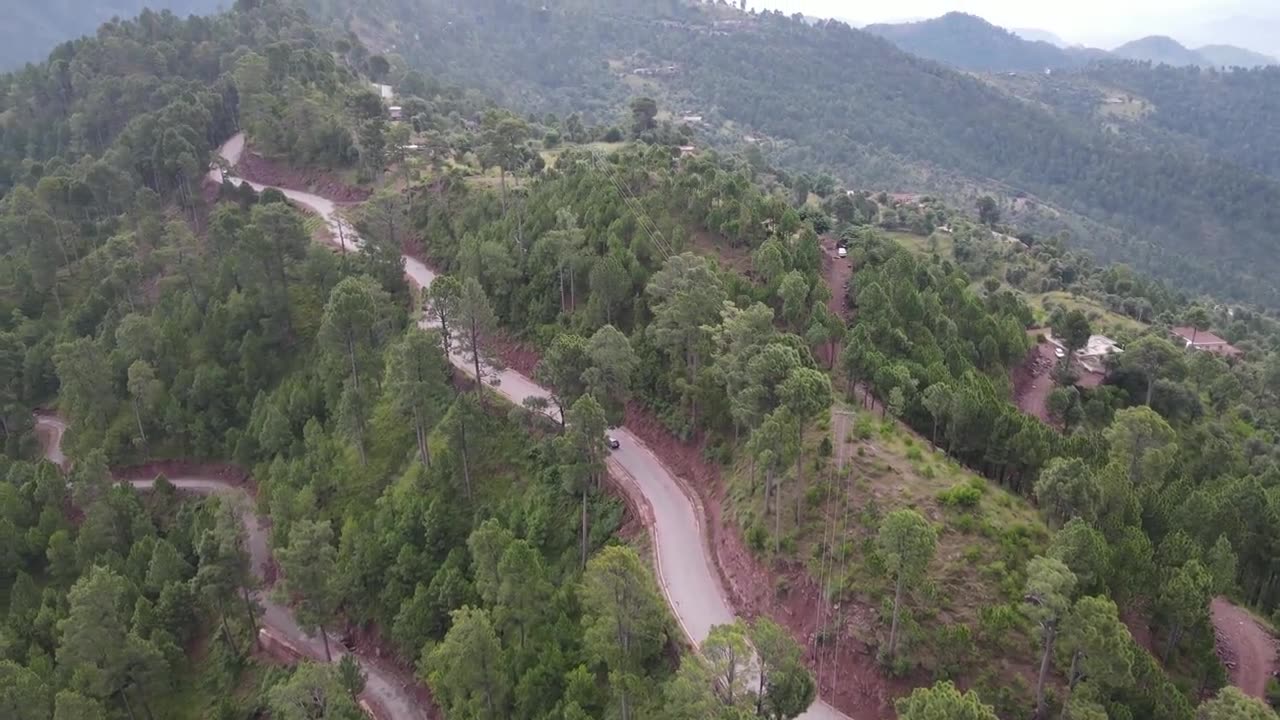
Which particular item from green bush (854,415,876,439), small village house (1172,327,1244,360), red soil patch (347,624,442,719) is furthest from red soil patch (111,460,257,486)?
small village house (1172,327,1244,360)

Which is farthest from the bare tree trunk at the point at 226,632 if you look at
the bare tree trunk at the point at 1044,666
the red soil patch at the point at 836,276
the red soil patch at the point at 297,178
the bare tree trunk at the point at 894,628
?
the red soil patch at the point at 297,178

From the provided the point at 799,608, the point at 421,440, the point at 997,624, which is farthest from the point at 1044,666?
the point at 421,440

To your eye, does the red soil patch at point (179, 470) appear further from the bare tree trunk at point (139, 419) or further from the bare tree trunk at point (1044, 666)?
the bare tree trunk at point (1044, 666)

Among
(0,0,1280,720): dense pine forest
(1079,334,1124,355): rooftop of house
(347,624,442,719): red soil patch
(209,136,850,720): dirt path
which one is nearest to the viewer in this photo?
(0,0,1280,720): dense pine forest

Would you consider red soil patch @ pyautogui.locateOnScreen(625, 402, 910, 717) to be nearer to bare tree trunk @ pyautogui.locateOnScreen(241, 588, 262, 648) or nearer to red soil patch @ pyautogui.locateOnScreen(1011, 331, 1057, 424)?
bare tree trunk @ pyautogui.locateOnScreen(241, 588, 262, 648)

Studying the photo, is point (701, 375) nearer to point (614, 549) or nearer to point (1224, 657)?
point (614, 549)
